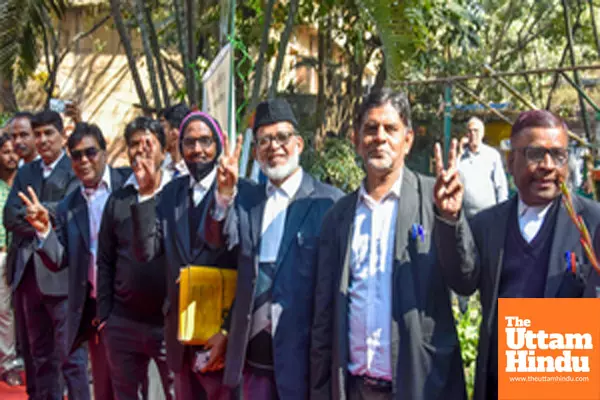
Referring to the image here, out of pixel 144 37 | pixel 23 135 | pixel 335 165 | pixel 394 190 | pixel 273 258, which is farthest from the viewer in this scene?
pixel 335 165

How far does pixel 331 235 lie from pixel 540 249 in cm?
93

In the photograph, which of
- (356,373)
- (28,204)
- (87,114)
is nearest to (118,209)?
(28,204)

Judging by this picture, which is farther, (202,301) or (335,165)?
(335,165)

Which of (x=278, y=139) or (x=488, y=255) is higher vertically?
(x=278, y=139)

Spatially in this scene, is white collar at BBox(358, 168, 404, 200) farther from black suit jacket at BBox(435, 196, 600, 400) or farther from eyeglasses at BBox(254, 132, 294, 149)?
eyeglasses at BBox(254, 132, 294, 149)


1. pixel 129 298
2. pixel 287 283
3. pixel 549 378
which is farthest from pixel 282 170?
pixel 549 378

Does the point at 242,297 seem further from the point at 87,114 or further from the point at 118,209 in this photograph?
the point at 87,114

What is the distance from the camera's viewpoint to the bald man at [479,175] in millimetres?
7793

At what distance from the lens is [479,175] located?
782 cm

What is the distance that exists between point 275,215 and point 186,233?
615mm

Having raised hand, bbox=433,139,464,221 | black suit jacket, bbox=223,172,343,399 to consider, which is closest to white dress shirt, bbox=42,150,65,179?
black suit jacket, bbox=223,172,343,399

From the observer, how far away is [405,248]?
11.0 ft

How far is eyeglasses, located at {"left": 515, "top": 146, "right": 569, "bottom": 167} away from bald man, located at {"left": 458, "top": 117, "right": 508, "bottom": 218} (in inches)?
180

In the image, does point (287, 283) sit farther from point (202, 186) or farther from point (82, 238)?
point (82, 238)
